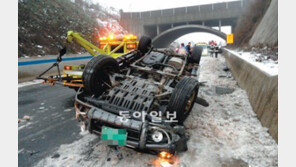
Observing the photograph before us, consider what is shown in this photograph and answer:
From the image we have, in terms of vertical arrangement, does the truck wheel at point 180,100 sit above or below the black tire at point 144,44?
below

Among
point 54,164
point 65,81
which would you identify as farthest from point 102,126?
point 65,81

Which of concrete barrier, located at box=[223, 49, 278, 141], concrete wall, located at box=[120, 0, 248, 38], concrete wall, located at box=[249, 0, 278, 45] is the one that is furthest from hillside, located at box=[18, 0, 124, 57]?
concrete wall, located at box=[120, 0, 248, 38]

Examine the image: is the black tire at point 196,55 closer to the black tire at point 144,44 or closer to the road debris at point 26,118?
the black tire at point 144,44

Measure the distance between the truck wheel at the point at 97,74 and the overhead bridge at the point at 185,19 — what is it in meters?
30.9

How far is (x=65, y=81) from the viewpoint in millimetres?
5094

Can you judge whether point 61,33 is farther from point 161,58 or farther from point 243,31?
point 243,31

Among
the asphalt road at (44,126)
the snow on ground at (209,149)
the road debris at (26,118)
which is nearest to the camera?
the snow on ground at (209,149)

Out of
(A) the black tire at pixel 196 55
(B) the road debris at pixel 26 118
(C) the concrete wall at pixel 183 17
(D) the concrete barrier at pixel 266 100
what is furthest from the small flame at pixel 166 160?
(C) the concrete wall at pixel 183 17

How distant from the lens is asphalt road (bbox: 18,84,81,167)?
123 inches

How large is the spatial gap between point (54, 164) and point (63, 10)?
65.3ft

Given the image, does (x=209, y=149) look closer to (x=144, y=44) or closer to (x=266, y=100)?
(x=266, y=100)

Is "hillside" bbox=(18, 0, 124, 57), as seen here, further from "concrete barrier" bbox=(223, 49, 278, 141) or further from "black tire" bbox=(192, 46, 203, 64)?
"concrete barrier" bbox=(223, 49, 278, 141)

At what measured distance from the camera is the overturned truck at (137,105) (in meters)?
2.56

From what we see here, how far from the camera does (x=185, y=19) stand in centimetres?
3391
